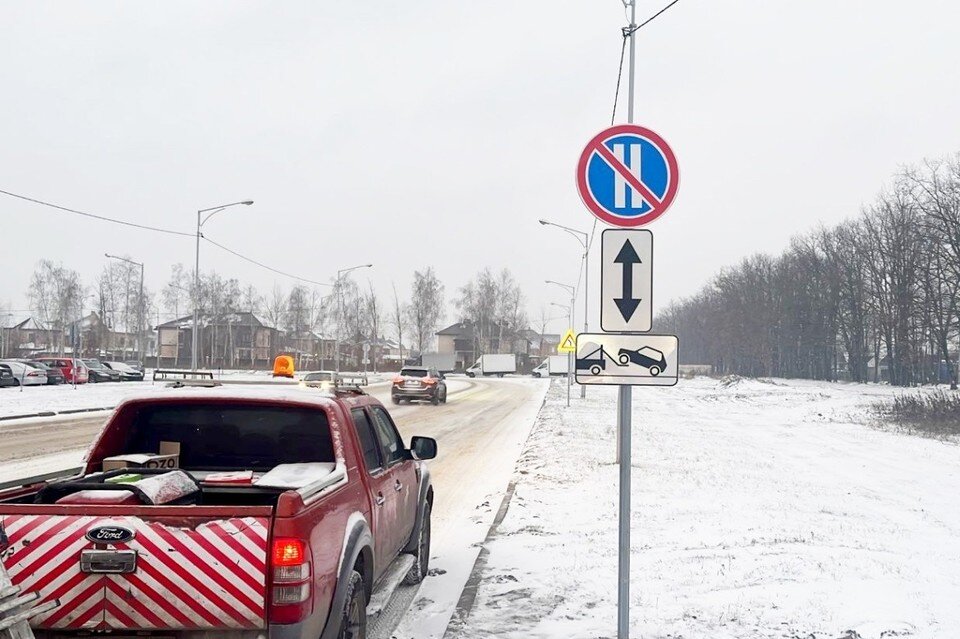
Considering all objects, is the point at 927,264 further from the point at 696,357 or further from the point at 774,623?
the point at 696,357

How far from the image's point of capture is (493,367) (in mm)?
93250

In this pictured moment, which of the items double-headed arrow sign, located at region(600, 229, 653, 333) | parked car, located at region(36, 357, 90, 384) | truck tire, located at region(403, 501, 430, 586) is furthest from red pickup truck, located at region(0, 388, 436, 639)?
parked car, located at region(36, 357, 90, 384)

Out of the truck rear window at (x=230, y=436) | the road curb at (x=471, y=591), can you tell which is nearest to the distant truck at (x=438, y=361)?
the road curb at (x=471, y=591)

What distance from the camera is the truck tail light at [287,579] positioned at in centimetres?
327

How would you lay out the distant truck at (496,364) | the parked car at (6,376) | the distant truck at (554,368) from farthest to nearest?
the distant truck at (496,364) < the distant truck at (554,368) < the parked car at (6,376)

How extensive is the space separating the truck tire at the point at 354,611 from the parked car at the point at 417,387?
28.4 m

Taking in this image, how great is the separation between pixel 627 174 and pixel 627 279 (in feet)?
2.23

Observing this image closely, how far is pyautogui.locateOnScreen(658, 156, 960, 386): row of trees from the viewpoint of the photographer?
53500 mm

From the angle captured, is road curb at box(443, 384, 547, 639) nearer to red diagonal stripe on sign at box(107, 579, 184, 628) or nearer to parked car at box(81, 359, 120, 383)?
red diagonal stripe on sign at box(107, 579, 184, 628)

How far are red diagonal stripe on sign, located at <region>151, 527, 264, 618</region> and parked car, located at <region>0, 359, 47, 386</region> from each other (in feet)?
139

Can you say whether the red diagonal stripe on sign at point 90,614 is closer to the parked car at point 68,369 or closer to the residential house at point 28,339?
the parked car at point 68,369

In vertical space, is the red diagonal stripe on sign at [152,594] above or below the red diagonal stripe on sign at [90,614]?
above

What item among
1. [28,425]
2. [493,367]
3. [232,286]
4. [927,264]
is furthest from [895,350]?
[232,286]

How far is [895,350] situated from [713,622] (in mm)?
68800
